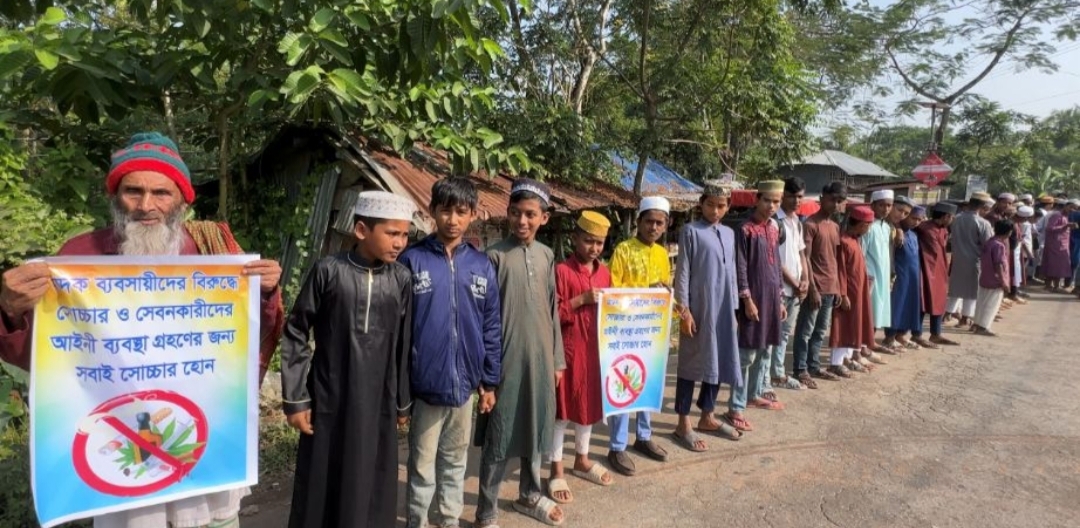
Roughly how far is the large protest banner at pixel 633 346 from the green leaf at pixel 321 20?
7.68 feet

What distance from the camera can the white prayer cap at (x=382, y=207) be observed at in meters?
2.52

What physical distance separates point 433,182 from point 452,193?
14.0 ft

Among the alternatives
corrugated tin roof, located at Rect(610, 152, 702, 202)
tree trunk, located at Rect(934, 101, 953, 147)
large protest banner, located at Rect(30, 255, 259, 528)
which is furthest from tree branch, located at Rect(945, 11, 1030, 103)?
large protest banner, located at Rect(30, 255, 259, 528)

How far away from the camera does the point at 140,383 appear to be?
81.7 inches

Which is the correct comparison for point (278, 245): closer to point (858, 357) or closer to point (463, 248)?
point (463, 248)

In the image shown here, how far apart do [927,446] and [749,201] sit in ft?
22.0

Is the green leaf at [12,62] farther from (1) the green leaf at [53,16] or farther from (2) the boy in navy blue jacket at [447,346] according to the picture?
(2) the boy in navy blue jacket at [447,346]

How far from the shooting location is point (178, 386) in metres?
2.14

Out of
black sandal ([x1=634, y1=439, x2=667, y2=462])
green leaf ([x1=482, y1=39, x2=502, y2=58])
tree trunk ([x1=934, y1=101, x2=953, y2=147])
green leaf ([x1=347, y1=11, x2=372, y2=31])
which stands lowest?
black sandal ([x1=634, y1=439, x2=667, y2=462])

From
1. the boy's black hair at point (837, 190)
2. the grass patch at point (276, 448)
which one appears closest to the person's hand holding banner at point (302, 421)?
the grass patch at point (276, 448)

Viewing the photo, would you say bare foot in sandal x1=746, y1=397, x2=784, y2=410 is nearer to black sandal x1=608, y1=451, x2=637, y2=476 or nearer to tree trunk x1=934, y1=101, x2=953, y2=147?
black sandal x1=608, y1=451, x2=637, y2=476

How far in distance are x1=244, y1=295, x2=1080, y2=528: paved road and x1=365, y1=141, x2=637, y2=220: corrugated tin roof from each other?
2.84 meters

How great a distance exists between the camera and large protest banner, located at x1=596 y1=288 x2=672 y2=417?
3637mm

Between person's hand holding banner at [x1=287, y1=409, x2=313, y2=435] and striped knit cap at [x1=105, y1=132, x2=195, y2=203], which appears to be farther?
person's hand holding banner at [x1=287, y1=409, x2=313, y2=435]
